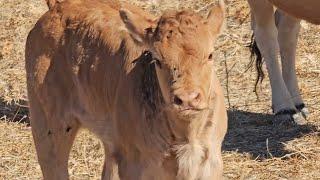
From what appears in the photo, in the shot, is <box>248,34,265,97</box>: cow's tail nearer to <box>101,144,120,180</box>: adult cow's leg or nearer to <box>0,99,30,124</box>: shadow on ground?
<box>0,99,30,124</box>: shadow on ground

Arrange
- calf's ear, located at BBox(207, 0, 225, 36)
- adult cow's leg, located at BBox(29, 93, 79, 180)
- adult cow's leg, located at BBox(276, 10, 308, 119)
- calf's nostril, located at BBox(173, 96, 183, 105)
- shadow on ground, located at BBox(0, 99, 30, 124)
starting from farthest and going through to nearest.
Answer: adult cow's leg, located at BBox(276, 10, 308, 119), shadow on ground, located at BBox(0, 99, 30, 124), adult cow's leg, located at BBox(29, 93, 79, 180), calf's ear, located at BBox(207, 0, 225, 36), calf's nostril, located at BBox(173, 96, 183, 105)

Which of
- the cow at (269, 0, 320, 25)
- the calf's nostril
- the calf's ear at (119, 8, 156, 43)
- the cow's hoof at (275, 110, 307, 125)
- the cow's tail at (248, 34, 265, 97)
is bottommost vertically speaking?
the cow's hoof at (275, 110, 307, 125)

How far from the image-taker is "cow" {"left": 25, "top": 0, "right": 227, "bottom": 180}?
4.23m

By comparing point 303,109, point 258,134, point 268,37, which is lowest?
point 258,134

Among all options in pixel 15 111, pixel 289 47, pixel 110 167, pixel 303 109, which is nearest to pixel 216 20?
pixel 110 167

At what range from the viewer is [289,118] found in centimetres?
792

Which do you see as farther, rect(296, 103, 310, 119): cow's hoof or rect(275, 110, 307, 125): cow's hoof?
rect(296, 103, 310, 119): cow's hoof

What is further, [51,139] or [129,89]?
[51,139]

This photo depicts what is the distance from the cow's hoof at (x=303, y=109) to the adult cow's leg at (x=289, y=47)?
0.54 ft

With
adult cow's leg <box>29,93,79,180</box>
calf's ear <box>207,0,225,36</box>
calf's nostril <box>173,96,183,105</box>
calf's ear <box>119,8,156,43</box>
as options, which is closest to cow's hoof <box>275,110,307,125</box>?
adult cow's leg <box>29,93,79,180</box>

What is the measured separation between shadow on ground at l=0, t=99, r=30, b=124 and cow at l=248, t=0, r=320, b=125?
2085mm

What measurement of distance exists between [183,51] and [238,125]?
3.75 m

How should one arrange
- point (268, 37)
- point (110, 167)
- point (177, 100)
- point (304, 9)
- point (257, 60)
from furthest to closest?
point (257, 60), point (268, 37), point (304, 9), point (110, 167), point (177, 100)

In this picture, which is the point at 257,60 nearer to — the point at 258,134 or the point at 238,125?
the point at 238,125
